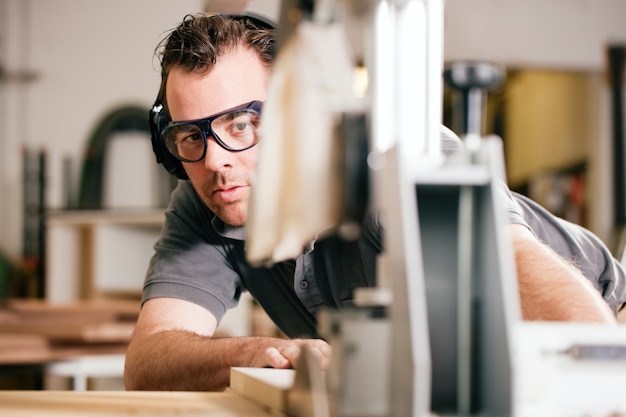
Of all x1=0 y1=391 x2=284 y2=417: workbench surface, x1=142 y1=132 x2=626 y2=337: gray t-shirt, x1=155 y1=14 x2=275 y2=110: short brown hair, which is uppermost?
x1=155 y1=14 x2=275 y2=110: short brown hair

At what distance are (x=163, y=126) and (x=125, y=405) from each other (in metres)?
0.79

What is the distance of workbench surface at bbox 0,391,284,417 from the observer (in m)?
0.85

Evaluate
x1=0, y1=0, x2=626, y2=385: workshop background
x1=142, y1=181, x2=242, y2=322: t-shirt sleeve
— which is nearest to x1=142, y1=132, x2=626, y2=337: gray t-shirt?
x1=142, y1=181, x2=242, y2=322: t-shirt sleeve

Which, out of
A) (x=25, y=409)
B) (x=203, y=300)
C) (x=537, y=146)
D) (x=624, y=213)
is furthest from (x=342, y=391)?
(x=537, y=146)

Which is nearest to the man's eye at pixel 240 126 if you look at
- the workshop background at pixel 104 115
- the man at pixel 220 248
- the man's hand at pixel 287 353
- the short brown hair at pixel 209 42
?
the man at pixel 220 248

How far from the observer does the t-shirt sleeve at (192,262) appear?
1763 mm

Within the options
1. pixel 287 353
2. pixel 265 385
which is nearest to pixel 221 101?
pixel 287 353

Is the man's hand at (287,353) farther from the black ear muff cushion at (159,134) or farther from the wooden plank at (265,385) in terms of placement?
the black ear muff cushion at (159,134)

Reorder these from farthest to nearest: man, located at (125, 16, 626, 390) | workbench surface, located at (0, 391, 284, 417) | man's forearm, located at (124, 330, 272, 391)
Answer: man, located at (125, 16, 626, 390) < man's forearm, located at (124, 330, 272, 391) < workbench surface, located at (0, 391, 284, 417)

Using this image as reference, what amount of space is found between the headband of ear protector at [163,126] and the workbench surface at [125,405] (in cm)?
68

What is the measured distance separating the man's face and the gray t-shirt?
0.18 meters

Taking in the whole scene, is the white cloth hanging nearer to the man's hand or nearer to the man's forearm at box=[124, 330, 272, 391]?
the man's hand

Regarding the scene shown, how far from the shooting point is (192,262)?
5.97ft

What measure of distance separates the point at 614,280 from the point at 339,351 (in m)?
1.46
